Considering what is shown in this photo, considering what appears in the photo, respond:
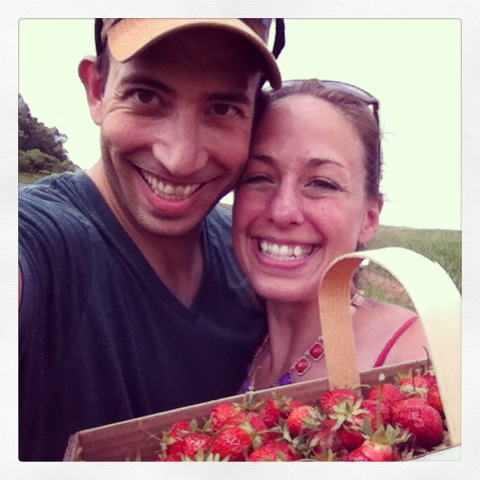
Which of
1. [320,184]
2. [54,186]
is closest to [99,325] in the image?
[54,186]

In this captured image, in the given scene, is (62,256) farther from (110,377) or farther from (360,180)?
(360,180)

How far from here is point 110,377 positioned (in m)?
1.22

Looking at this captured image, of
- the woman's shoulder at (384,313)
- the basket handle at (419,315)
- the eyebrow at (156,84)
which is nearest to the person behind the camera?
the basket handle at (419,315)

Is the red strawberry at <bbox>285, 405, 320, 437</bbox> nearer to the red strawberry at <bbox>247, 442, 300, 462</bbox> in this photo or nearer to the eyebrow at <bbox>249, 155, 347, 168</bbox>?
the red strawberry at <bbox>247, 442, 300, 462</bbox>

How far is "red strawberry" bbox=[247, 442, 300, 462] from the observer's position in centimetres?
109

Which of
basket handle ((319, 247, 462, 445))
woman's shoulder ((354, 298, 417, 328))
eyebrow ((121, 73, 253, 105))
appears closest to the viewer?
basket handle ((319, 247, 462, 445))

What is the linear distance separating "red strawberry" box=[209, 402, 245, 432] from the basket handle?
0.17m

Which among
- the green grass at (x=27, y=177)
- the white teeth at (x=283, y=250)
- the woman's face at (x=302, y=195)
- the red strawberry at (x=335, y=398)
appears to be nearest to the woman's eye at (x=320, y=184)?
the woman's face at (x=302, y=195)

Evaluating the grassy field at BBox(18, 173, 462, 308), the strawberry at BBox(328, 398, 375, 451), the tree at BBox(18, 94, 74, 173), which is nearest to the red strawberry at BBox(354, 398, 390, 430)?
the strawberry at BBox(328, 398, 375, 451)

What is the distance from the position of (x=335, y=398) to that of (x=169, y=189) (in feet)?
1.47

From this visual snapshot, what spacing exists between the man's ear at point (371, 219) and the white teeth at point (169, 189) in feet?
1.01

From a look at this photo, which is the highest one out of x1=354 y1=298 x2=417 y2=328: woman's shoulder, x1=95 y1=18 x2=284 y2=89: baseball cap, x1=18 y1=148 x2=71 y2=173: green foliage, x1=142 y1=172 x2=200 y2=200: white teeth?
x1=95 y1=18 x2=284 y2=89: baseball cap

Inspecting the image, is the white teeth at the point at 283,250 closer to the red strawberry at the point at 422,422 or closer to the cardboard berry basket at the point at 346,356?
the cardboard berry basket at the point at 346,356

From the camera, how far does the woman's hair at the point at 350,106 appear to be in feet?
4.12
